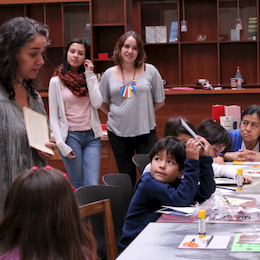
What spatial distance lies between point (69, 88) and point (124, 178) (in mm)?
953

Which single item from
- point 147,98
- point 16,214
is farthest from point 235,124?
point 16,214

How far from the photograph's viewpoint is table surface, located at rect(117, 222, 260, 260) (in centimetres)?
109

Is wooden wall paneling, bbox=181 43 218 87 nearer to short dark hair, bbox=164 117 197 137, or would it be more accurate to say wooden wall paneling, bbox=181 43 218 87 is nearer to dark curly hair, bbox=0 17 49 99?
short dark hair, bbox=164 117 197 137

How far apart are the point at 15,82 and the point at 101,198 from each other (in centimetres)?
62

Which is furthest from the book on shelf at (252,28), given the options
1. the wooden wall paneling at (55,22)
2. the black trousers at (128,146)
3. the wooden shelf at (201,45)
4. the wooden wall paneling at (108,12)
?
the black trousers at (128,146)

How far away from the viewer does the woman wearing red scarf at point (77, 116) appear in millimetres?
2686

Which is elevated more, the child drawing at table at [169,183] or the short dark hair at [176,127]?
the short dark hair at [176,127]

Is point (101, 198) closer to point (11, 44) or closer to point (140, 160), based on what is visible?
point (11, 44)

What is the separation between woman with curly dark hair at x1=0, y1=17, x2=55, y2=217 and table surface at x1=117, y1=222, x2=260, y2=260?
594 mm

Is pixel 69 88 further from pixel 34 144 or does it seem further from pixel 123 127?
pixel 34 144

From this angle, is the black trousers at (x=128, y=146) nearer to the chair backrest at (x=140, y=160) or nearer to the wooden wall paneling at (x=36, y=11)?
the chair backrest at (x=140, y=160)

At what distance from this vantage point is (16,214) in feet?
3.14

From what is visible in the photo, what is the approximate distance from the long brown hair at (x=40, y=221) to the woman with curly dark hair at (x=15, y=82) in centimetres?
54

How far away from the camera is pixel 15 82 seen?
1.57m
